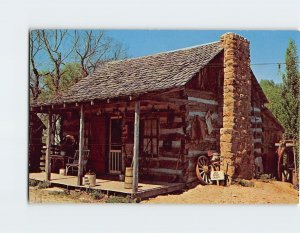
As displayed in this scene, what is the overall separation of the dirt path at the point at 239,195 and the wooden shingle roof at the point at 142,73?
66.2 inches

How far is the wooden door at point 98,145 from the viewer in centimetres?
798

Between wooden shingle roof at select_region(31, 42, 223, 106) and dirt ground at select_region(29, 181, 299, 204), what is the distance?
4.69ft

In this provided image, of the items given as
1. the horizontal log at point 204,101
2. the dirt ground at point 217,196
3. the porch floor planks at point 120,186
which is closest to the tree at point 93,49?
the horizontal log at point 204,101

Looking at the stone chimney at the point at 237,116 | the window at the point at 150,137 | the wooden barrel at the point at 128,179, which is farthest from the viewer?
the window at the point at 150,137

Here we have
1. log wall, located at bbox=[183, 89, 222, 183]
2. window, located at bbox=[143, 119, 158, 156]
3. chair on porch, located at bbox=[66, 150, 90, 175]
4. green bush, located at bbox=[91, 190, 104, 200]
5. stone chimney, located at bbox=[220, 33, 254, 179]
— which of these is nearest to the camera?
green bush, located at bbox=[91, 190, 104, 200]

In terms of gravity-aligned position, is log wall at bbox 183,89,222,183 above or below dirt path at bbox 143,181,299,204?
above

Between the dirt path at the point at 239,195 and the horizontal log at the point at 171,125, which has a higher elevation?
the horizontal log at the point at 171,125

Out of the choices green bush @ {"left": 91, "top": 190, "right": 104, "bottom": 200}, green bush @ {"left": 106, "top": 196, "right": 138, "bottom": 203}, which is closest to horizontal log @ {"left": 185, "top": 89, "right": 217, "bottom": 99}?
green bush @ {"left": 106, "top": 196, "right": 138, "bottom": 203}

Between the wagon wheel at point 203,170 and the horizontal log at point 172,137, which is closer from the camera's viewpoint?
the wagon wheel at point 203,170

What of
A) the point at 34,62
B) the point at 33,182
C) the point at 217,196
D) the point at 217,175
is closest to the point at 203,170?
the point at 217,175

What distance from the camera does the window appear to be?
7.72 metres

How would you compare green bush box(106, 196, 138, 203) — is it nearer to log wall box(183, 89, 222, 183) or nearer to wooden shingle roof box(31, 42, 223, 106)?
log wall box(183, 89, 222, 183)

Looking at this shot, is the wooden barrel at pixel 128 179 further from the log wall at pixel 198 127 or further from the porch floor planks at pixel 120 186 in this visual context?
the log wall at pixel 198 127
